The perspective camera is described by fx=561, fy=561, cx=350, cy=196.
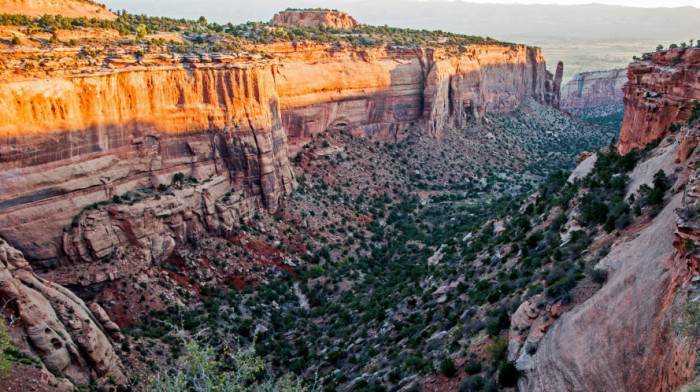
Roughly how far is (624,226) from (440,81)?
49562 millimetres

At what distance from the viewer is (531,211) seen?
3369cm

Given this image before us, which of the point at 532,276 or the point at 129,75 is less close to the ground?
the point at 129,75

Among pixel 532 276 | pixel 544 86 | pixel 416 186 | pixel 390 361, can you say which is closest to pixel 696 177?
pixel 532 276

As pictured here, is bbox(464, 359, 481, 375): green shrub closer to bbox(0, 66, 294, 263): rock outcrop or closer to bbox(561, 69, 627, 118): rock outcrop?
bbox(0, 66, 294, 263): rock outcrop

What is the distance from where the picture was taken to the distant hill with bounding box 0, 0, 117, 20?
37906 millimetres

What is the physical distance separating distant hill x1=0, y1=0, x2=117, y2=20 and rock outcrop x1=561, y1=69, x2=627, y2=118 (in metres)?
107

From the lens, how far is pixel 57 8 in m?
41.8

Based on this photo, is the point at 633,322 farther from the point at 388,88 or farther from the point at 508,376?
the point at 388,88

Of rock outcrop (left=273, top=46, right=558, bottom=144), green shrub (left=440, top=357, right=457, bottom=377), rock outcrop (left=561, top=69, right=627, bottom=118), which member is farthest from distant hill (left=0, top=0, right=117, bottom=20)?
rock outcrop (left=561, top=69, right=627, bottom=118)

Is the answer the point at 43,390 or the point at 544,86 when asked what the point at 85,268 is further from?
the point at 544,86

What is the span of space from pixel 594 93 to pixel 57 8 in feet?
381

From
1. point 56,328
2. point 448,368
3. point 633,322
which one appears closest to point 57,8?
point 56,328

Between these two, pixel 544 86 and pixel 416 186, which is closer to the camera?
pixel 416 186

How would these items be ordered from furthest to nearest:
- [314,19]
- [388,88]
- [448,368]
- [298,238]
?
[314,19], [388,88], [298,238], [448,368]
